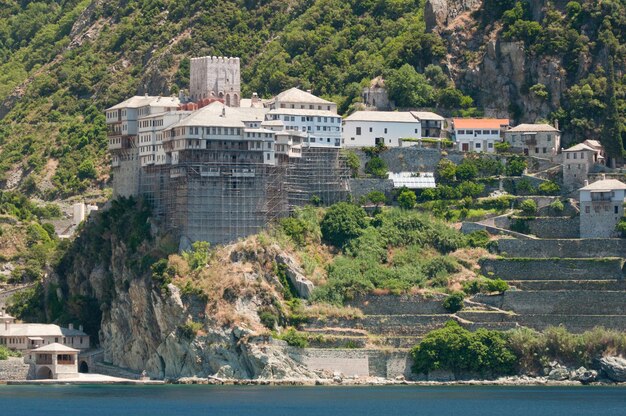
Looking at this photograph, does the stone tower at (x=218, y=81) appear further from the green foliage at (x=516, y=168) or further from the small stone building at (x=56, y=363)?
the small stone building at (x=56, y=363)

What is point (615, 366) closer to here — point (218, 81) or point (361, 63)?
point (218, 81)

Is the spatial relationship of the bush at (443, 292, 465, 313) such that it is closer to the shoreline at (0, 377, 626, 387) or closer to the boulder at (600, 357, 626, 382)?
the shoreline at (0, 377, 626, 387)

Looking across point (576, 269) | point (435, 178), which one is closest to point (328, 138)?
point (435, 178)

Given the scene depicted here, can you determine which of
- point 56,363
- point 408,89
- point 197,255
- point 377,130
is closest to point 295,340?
point 197,255

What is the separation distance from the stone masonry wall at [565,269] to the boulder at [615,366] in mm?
6385

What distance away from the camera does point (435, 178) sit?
158 metres

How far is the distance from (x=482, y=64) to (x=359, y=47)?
47.7 feet

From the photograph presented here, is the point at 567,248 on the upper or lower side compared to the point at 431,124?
lower

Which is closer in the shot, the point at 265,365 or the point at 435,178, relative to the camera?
the point at 265,365

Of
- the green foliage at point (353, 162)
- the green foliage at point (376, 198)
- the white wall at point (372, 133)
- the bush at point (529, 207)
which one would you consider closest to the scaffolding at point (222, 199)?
the green foliage at point (353, 162)

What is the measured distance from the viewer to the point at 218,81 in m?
160

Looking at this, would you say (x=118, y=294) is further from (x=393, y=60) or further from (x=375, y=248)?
(x=393, y=60)

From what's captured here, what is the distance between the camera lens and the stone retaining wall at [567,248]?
149 meters

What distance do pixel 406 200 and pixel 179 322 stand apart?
1817 cm
